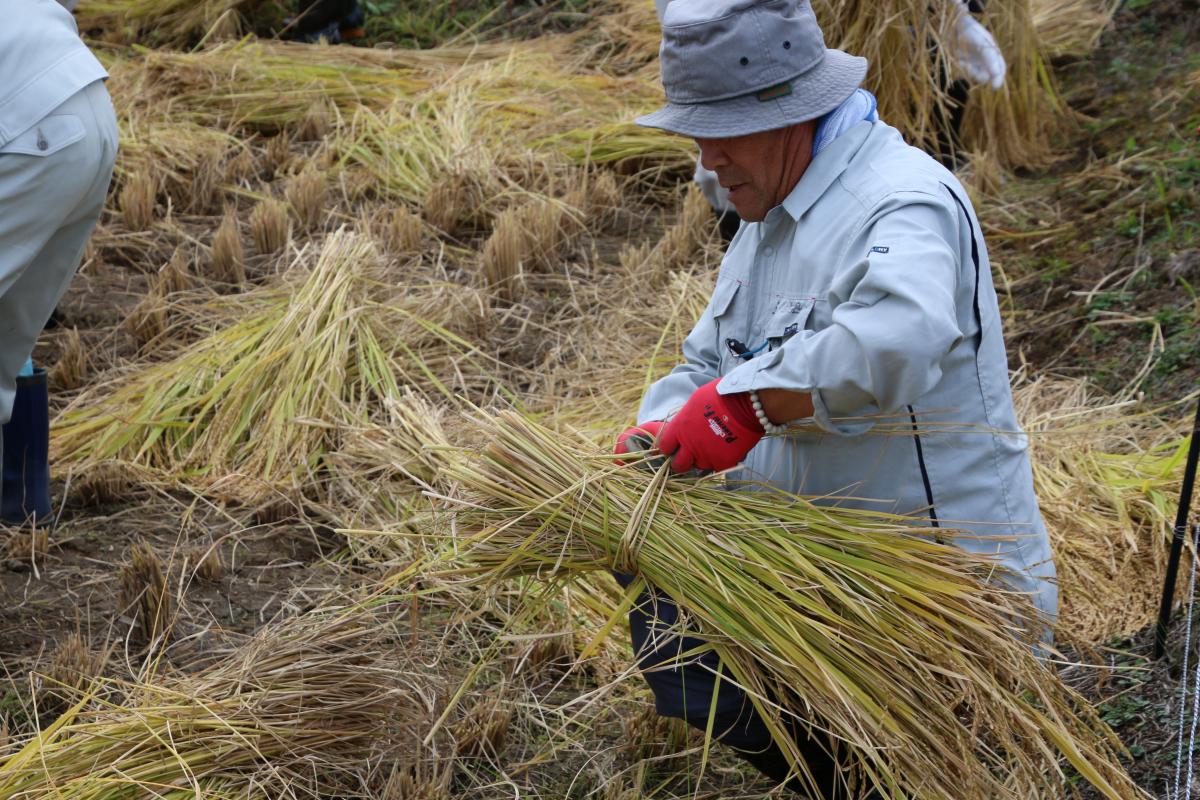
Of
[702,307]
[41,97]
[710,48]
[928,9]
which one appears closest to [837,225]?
[710,48]

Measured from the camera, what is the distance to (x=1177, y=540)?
7.33ft

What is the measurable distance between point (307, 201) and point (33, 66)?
232 centimetres

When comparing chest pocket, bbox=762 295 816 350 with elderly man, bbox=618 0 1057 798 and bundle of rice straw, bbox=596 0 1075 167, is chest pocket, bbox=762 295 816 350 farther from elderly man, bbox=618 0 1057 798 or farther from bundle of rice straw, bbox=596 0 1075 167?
bundle of rice straw, bbox=596 0 1075 167

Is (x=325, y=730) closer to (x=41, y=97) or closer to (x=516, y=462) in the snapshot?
(x=516, y=462)

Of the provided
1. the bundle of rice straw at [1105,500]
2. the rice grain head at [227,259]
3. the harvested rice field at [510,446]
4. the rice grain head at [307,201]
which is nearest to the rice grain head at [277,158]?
the harvested rice field at [510,446]

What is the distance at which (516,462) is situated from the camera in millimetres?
1910

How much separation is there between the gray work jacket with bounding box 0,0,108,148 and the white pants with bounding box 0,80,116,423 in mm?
21

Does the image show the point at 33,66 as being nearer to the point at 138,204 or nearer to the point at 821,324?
the point at 821,324

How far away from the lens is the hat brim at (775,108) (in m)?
1.74

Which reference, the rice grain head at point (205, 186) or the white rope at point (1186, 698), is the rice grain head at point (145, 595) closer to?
the white rope at point (1186, 698)

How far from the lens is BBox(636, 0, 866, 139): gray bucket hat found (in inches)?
67.7

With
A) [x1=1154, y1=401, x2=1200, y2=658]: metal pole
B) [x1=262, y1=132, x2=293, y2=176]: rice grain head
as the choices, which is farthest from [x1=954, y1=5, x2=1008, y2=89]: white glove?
[x1=1154, y1=401, x2=1200, y2=658]: metal pole

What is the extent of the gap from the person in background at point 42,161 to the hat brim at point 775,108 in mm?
1273

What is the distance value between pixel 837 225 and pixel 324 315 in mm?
2232
